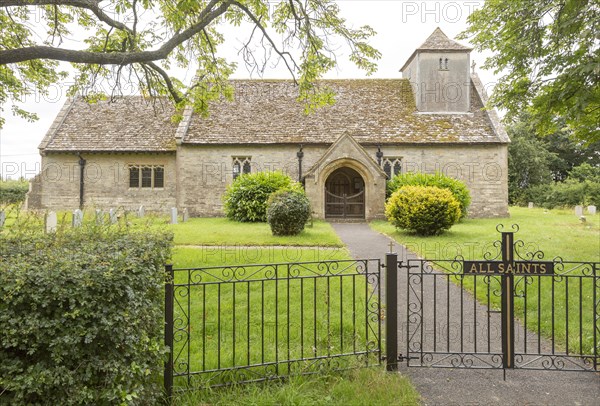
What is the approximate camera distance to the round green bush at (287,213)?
1359cm

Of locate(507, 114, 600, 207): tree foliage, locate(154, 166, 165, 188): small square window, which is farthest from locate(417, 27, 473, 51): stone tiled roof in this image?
locate(154, 166, 165, 188): small square window

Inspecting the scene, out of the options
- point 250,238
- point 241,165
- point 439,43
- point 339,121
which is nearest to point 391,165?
point 339,121

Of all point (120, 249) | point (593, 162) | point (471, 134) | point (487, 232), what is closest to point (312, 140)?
point (471, 134)

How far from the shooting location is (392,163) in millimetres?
22344

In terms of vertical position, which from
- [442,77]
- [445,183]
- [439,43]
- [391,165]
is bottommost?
[445,183]

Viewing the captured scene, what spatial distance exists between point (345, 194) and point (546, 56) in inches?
493

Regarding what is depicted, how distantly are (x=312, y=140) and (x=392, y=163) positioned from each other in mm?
4734

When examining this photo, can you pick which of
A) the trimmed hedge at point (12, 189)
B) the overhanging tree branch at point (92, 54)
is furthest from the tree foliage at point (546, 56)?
the trimmed hedge at point (12, 189)

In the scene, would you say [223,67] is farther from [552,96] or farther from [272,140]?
[272,140]

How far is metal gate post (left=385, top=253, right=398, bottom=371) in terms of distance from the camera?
15.1 ft

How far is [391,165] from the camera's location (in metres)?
22.3

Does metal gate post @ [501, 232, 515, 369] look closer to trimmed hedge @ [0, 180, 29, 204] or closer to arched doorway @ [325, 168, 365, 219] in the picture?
arched doorway @ [325, 168, 365, 219]

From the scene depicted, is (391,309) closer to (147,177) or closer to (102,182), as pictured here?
(147,177)

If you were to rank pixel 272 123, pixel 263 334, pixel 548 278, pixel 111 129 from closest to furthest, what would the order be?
1. pixel 263 334
2. pixel 548 278
3. pixel 272 123
4. pixel 111 129
